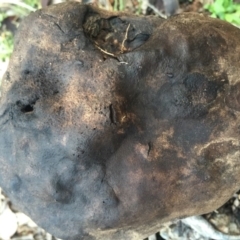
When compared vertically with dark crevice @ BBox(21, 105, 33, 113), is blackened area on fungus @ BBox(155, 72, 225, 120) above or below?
above

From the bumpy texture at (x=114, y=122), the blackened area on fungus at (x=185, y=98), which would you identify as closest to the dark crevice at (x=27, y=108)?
the bumpy texture at (x=114, y=122)

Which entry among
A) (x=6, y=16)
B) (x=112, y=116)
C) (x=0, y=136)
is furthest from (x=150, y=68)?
(x=6, y=16)

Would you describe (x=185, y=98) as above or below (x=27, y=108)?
above

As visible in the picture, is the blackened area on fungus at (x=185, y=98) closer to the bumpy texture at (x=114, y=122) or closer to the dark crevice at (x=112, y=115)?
the bumpy texture at (x=114, y=122)

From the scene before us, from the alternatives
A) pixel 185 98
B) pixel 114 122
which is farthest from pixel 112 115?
pixel 185 98

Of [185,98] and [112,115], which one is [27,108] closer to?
[112,115]

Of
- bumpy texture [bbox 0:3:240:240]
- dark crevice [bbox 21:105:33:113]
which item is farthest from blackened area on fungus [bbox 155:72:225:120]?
dark crevice [bbox 21:105:33:113]

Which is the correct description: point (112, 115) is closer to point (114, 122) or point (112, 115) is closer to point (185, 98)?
point (114, 122)

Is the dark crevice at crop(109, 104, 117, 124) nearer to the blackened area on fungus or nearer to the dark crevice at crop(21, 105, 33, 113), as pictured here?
the blackened area on fungus
